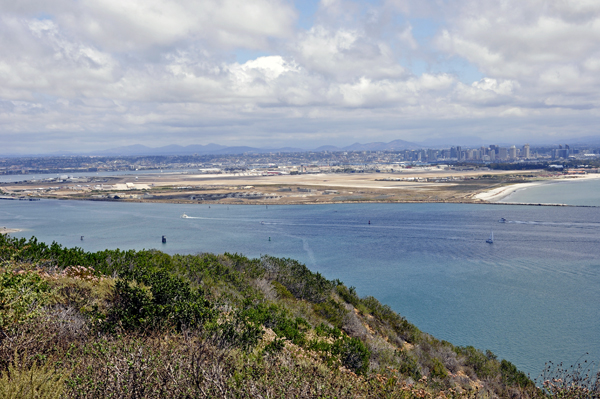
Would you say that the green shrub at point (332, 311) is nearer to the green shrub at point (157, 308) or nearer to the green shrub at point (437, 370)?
the green shrub at point (437, 370)

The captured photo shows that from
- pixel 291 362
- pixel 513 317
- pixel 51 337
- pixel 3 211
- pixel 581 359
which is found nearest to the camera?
pixel 51 337

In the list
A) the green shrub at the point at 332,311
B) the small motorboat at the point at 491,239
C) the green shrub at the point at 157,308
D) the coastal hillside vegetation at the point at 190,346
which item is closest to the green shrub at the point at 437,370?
the coastal hillside vegetation at the point at 190,346

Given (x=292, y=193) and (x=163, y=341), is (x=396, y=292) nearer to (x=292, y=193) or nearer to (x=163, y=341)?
(x=163, y=341)

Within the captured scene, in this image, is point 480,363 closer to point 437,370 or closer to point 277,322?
point 437,370

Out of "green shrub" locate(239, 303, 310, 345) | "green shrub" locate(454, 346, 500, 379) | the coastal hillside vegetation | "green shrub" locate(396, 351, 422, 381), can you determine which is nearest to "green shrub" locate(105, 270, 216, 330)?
the coastal hillside vegetation

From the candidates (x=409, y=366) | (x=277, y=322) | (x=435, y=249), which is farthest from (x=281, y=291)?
(x=435, y=249)

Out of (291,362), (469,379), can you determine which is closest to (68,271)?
(291,362)

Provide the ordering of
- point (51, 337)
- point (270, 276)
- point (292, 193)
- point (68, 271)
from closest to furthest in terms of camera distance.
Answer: point (51, 337) → point (68, 271) → point (270, 276) → point (292, 193)
